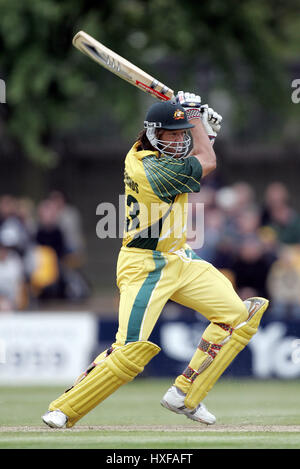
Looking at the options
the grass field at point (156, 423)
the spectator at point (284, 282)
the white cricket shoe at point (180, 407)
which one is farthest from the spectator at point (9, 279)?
the white cricket shoe at point (180, 407)

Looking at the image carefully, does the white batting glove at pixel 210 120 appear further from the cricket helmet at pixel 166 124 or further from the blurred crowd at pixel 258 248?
the blurred crowd at pixel 258 248

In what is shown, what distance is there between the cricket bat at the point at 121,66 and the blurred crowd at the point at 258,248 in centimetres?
485

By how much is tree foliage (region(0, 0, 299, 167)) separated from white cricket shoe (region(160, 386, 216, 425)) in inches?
304

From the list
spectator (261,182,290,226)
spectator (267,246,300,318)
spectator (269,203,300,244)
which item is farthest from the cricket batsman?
spectator (261,182,290,226)

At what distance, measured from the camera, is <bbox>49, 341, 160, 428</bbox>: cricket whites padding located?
252 inches

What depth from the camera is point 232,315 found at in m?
6.74

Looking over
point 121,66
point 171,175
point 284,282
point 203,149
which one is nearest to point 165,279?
point 171,175

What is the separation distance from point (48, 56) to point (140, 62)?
4.75ft

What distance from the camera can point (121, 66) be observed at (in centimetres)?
704

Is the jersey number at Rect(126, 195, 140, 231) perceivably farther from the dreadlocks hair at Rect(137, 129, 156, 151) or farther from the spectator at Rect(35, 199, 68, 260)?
the spectator at Rect(35, 199, 68, 260)

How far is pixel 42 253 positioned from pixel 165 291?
744cm

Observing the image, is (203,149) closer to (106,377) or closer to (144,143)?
(144,143)

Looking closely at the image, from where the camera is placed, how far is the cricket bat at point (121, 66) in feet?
23.0

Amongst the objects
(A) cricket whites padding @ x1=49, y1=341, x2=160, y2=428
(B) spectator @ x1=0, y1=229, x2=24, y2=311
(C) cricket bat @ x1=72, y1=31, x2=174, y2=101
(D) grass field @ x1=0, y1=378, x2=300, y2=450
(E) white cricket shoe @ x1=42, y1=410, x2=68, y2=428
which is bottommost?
(D) grass field @ x1=0, y1=378, x2=300, y2=450
